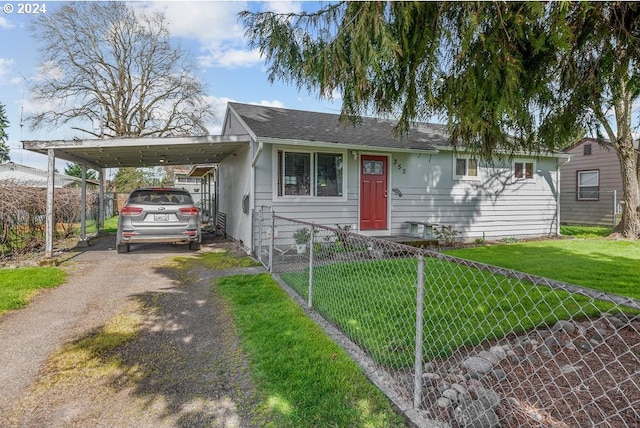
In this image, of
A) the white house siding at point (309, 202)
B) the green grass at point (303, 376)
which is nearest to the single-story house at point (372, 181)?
the white house siding at point (309, 202)

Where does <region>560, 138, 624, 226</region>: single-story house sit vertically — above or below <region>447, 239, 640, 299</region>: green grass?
above

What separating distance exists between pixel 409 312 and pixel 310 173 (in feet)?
17.4

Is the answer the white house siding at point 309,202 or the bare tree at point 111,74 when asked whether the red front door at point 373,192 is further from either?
the bare tree at point 111,74

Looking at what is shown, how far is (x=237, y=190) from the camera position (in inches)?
408

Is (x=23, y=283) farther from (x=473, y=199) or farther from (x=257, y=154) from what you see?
(x=473, y=199)

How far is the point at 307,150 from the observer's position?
8.81m

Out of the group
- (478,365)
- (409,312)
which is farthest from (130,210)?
(478,365)

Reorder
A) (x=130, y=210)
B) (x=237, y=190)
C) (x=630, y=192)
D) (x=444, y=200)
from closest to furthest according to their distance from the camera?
1. (x=130, y=210)
2. (x=237, y=190)
3. (x=444, y=200)
4. (x=630, y=192)

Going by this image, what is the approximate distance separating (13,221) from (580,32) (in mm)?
9987

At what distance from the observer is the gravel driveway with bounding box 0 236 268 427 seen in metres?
2.48

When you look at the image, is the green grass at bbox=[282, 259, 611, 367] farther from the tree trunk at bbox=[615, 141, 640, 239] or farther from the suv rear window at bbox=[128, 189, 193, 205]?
the tree trunk at bbox=[615, 141, 640, 239]

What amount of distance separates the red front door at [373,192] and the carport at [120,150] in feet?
10.5

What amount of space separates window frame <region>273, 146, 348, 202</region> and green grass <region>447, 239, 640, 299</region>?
327 centimetres

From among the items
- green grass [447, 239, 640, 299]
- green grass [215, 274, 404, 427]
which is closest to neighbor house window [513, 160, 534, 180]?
green grass [447, 239, 640, 299]
